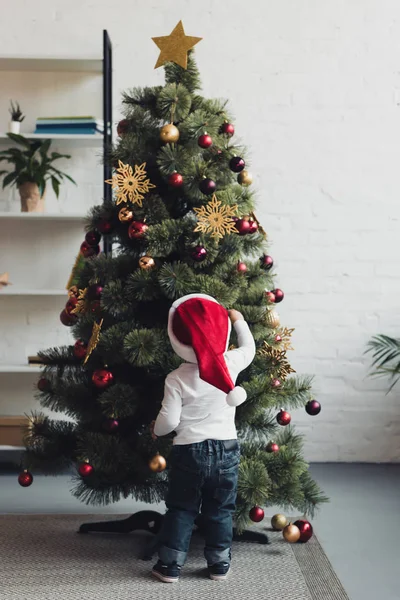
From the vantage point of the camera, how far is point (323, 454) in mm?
3943

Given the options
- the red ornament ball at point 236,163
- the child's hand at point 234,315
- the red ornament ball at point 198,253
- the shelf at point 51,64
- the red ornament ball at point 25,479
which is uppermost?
the shelf at point 51,64

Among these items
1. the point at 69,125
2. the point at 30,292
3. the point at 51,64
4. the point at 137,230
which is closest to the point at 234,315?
the point at 137,230

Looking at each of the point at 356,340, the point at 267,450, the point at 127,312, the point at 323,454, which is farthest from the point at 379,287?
the point at 127,312

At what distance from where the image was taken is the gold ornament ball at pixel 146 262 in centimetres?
248

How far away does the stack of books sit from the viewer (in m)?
3.57

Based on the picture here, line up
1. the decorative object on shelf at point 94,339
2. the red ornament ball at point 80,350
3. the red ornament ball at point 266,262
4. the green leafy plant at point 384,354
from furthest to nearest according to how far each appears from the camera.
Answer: the green leafy plant at point 384,354 → the red ornament ball at point 266,262 → the red ornament ball at point 80,350 → the decorative object on shelf at point 94,339

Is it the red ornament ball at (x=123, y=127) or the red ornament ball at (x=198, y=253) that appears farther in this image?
the red ornament ball at (x=123, y=127)

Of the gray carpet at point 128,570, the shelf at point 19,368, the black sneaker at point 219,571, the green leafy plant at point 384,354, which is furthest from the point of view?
the green leafy plant at point 384,354

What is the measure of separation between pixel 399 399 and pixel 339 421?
315 millimetres

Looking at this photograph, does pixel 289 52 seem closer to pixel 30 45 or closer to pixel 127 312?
pixel 30 45

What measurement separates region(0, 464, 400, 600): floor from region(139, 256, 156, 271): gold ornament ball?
113cm

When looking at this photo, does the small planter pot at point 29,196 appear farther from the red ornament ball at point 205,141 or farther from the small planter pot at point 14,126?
the red ornament ball at point 205,141

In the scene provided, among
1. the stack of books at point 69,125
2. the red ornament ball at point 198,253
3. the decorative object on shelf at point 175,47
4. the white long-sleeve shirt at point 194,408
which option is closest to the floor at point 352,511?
the white long-sleeve shirt at point 194,408

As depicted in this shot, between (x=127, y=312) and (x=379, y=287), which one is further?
(x=379, y=287)
